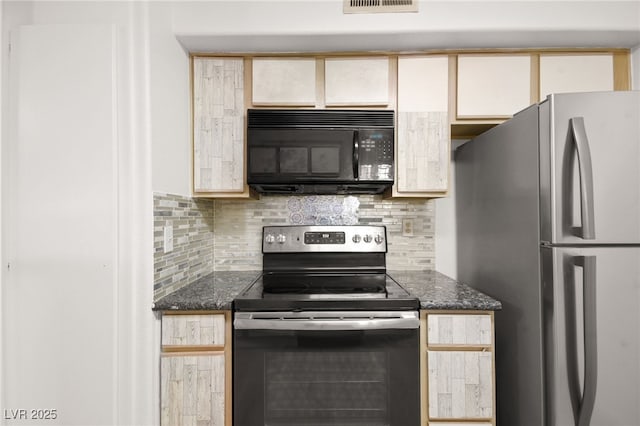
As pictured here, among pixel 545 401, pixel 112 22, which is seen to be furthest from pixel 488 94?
pixel 112 22

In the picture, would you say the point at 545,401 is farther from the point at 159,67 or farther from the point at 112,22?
the point at 112,22

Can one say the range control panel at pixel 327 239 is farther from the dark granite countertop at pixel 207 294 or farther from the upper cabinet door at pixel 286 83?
the upper cabinet door at pixel 286 83

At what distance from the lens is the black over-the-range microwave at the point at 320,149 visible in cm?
Result: 180

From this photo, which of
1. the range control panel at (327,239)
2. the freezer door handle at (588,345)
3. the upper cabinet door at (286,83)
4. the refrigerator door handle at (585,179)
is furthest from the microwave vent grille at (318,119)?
the freezer door handle at (588,345)

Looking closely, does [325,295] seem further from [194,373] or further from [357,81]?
[357,81]

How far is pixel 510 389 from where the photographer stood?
1682mm

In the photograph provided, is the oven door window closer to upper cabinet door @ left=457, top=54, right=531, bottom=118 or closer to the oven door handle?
the oven door handle

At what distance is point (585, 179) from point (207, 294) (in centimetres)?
163

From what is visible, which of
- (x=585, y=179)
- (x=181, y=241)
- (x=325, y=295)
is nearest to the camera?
(x=585, y=179)

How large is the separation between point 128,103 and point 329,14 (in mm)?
1028

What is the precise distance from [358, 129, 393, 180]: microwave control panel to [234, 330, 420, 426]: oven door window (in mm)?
765

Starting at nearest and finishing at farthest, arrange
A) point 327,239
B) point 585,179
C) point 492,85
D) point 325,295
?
point 585,179 < point 325,295 < point 492,85 < point 327,239

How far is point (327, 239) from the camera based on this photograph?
2150 mm

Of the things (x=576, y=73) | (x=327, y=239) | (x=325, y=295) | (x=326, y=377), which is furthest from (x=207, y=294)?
(x=576, y=73)
